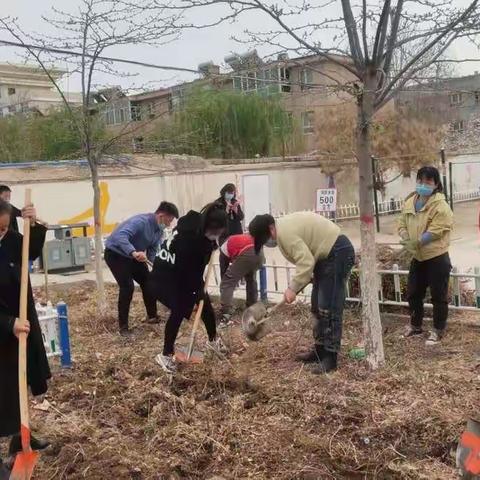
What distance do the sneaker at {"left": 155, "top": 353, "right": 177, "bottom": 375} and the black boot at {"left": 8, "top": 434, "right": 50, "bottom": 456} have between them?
1.14 m

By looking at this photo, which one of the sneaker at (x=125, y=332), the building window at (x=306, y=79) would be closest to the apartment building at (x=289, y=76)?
the building window at (x=306, y=79)

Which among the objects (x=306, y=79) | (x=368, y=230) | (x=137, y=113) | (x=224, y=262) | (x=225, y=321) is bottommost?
Answer: (x=225, y=321)

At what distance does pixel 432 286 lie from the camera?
5023mm

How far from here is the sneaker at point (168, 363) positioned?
445 cm

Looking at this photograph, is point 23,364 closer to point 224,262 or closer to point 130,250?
point 130,250

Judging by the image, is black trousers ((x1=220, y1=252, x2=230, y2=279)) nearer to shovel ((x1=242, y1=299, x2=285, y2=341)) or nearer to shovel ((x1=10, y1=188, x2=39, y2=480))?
Result: shovel ((x1=242, y1=299, x2=285, y2=341))

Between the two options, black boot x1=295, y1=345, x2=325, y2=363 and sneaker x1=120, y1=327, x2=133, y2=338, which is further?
sneaker x1=120, y1=327, x2=133, y2=338

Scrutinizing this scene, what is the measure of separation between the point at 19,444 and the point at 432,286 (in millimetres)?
3275

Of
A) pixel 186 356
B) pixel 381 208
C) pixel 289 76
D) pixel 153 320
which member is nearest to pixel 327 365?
pixel 186 356

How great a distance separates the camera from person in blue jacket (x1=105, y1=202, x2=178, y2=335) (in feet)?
18.8

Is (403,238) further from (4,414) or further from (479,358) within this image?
(4,414)

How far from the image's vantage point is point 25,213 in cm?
335

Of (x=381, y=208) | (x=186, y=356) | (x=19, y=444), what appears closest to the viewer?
(x=19, y=444)

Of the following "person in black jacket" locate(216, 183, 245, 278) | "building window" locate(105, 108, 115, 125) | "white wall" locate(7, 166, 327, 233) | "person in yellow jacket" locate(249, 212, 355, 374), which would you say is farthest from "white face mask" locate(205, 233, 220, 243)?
"white wall" locate(7, 166, 327, 233)
